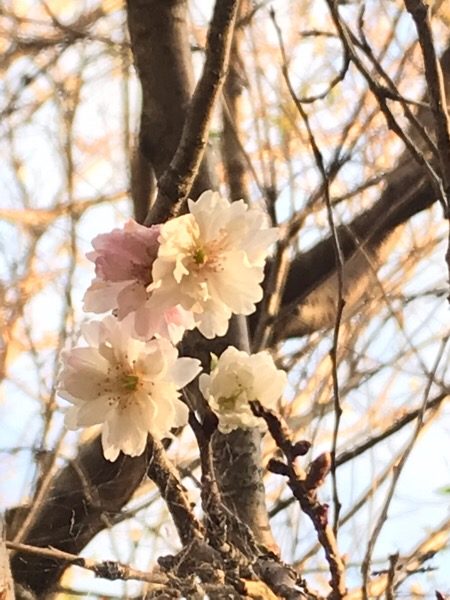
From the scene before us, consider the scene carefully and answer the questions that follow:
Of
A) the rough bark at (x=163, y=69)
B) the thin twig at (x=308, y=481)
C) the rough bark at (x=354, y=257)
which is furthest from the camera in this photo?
the rough bark at (x=354, y=257)

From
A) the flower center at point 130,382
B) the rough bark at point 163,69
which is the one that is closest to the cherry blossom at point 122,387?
the flower center at point 130,382

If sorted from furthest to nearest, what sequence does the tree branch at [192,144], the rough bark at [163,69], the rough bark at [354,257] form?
the rough bark at [354,257] < the rough bark at [163,69] < the tree branch at [192,144]

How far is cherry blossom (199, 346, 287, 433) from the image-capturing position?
380 millimetres

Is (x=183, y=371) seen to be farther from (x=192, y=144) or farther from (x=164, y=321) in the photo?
(x=192, y=144)

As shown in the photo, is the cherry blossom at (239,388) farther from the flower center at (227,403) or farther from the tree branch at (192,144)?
the tree branch at (192,144)

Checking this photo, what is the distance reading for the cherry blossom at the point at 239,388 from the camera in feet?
1.25

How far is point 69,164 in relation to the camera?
0.82 metres

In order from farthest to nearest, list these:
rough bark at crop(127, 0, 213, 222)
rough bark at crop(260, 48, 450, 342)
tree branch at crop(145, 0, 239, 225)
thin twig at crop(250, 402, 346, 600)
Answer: rough bark at crop(260, 48, 450, 342) < rough bark at crop(127, 0, 213, 222) < tree branch at crop(145, 0, 239, 225) < thin twig at crop(250, 402, 346, 600)

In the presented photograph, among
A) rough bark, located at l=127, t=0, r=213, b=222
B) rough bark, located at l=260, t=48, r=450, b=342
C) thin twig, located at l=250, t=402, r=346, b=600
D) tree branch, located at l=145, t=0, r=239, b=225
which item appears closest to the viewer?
thin twig, located at l=250, t=402, r=346, b=600

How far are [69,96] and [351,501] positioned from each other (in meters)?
0.48

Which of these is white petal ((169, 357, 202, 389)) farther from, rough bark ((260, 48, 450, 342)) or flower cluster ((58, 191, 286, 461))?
rough bark ((260, 48, 450, 342))

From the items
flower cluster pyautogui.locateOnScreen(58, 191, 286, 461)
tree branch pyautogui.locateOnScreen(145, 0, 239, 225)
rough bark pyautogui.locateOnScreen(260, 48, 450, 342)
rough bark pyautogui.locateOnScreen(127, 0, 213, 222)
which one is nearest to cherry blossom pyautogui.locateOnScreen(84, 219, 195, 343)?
flower cluster pyautogui.locateOnScreen(58, 191, 286, 461)

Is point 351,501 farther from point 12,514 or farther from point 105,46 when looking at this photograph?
point 105,46

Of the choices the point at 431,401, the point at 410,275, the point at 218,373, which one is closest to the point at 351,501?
the point at 431,401
